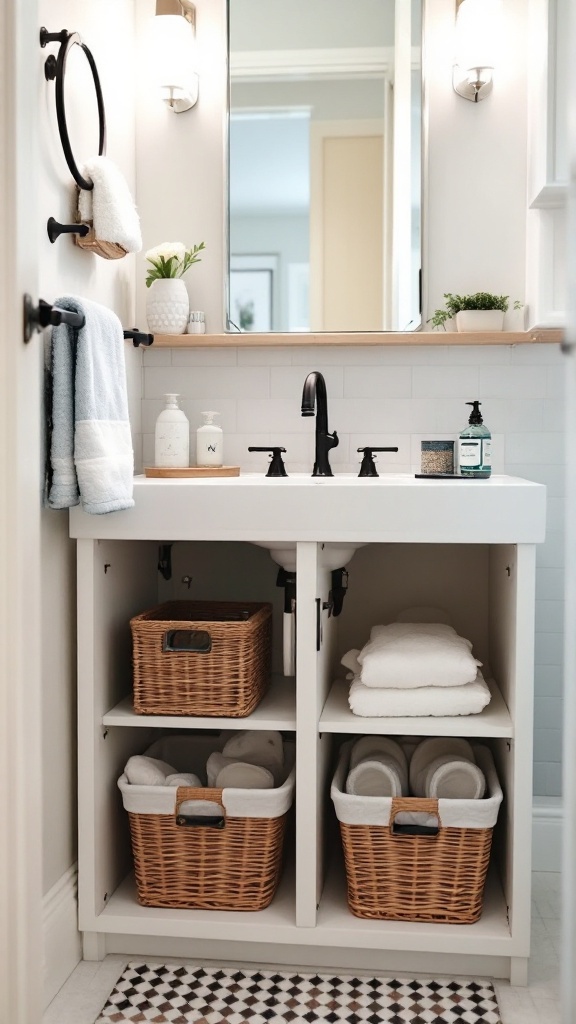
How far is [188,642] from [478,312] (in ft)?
3.55

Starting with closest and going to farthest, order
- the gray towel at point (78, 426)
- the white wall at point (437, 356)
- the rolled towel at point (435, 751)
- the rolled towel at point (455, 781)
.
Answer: the gray towel at point (78, 426) → the rolled towel at point (455, 781) → the rolled towel at point (435, 751) → the white wall at point (437, 356)

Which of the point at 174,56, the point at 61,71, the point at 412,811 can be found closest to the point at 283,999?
the point at 412,811

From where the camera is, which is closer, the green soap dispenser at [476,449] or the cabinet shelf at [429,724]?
the cabinet shelf at [429,724]

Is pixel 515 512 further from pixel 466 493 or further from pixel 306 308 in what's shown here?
pixel 306 308

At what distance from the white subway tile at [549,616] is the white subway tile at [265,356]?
0.92 metres

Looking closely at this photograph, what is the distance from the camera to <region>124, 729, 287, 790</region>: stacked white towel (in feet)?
6.66

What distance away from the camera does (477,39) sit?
2.32 metres

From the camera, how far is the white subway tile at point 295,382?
98.0 inches

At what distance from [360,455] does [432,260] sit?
541mm

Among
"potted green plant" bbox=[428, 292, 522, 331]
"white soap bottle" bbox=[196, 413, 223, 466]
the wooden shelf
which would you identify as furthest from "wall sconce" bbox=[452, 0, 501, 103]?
"white soap bottle" bbox=[196, 413, 223, 466]

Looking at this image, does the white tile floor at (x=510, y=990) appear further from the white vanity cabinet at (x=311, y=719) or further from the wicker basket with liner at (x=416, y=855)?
the wicker basket with liner at (x=416, y=855)

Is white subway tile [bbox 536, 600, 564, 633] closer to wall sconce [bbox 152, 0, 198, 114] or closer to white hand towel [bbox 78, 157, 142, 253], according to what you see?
white hand towel [bbox 78, 157, 142, 253]

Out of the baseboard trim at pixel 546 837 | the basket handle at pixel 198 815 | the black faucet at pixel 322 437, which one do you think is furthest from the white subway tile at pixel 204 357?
the baseboard trim at pixel 546 837

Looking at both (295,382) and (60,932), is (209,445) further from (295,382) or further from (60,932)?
(60,932)
